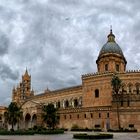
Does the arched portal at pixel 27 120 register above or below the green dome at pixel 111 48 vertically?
below

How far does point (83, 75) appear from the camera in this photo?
7500cm

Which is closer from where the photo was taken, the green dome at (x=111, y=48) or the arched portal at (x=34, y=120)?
the green dome at (x=111, y=48)

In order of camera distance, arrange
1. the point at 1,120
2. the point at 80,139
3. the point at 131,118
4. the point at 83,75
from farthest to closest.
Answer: the point at 1,120
the point at 83,75
the point at 131,118
the point at 80,139

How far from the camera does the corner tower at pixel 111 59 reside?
77.1 m

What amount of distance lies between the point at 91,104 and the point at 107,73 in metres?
7.66

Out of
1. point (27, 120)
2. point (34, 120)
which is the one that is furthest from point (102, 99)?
point (27, 120)

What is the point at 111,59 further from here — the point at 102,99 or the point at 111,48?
the point at 102,99

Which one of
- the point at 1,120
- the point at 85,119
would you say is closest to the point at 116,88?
the point at 85,119

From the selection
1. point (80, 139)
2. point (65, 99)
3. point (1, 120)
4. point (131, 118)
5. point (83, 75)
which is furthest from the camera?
point (1, 120)

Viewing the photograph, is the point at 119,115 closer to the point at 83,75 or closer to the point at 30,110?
the point at 83,75

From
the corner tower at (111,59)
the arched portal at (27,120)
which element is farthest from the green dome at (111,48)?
the arched portal at (27,120)

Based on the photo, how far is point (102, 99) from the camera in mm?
70188

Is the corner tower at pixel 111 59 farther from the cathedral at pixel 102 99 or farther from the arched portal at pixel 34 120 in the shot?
the arched portal at pixel 34 120

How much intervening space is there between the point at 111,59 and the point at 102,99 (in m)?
11.6
